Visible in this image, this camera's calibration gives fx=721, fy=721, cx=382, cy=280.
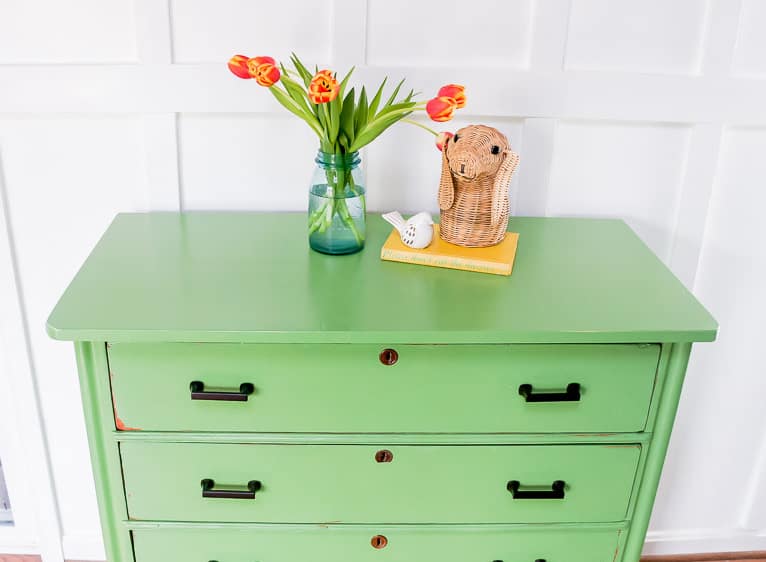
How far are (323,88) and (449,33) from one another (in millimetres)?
428

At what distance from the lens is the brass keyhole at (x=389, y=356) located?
1.20 metres

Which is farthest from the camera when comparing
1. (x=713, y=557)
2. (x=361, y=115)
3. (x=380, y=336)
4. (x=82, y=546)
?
(x=713, y=557)

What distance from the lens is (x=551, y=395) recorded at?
122 centimetres

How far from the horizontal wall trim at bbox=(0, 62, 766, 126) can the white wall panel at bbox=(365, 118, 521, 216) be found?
0.23ft

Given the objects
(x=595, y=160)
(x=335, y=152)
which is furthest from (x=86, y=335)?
(x=595, y=160)

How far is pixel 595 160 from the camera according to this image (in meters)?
1.63

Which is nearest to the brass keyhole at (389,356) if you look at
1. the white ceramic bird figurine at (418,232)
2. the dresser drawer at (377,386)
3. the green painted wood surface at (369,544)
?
the dresser drawer at (377,386)

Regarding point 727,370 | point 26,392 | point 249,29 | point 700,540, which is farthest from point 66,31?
point 700,540

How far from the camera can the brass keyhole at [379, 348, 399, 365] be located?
3.94 feet

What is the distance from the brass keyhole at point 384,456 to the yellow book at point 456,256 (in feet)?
1.16

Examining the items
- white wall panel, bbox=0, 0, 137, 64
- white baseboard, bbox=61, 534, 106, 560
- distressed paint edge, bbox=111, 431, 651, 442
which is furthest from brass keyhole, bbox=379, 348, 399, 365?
white baseboard, bbox=61, 534, 106, 560

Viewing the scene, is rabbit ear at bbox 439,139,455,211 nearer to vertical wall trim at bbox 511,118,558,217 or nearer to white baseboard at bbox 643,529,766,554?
vertical wall trim at bbox 511,118,558,217

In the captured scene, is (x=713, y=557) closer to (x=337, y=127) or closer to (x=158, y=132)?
(x=337, y=127)

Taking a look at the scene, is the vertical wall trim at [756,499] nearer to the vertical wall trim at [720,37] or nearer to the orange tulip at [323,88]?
the vertical wall trim at [720,37]
